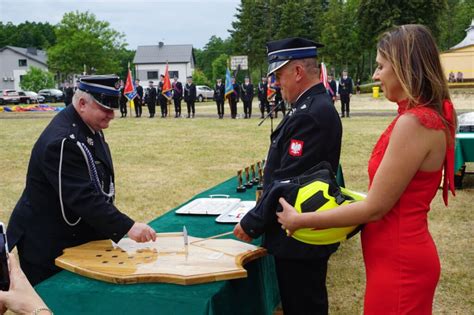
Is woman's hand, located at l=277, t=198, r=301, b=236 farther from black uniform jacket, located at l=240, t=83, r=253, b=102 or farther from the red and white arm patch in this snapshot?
black uniform jacket, located at l=240, t=83, r=253, b=102

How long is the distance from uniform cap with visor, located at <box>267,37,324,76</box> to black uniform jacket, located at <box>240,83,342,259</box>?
240 mm

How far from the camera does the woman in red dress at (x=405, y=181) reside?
1.90 m

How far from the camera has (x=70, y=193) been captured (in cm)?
257

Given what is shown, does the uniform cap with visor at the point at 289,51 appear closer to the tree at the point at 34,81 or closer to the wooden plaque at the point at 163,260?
the wooden plaque at the point at 163,260

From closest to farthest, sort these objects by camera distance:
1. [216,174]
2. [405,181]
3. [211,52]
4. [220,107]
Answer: [405,181], [216,174], [220,107], [211,52]

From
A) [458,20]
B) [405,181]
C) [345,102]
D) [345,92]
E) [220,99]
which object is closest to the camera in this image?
[405,181]

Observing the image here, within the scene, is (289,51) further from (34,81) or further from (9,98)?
(34,81)

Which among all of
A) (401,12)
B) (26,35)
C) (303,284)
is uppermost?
(26,35)

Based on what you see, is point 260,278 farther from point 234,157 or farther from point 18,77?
point 18,77

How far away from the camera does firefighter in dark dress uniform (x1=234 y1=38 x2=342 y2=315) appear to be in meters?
2.52

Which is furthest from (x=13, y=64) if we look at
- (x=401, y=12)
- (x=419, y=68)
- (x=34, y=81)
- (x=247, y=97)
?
(x=419, y=68)

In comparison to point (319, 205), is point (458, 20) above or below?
above

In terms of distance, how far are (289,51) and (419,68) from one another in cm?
93

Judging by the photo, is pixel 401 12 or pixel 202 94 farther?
pixel 401 12
